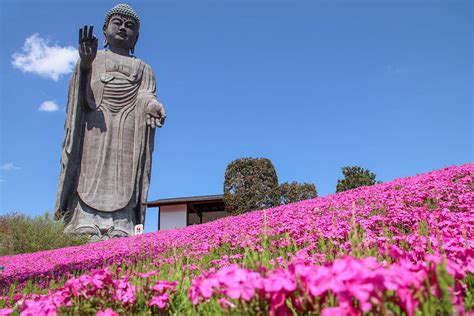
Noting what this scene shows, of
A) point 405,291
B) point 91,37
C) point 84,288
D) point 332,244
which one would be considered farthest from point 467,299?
point 91,37

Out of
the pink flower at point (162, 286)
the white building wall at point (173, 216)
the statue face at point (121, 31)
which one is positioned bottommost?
the pink flower at point (162, 286)

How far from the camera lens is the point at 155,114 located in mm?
19859

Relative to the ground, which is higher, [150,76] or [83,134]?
[150,76]

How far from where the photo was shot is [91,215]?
2016cm

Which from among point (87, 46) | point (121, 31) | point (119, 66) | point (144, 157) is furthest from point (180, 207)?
point (87, 46)

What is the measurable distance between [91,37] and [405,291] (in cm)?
1637

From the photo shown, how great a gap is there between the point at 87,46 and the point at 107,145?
5726mm

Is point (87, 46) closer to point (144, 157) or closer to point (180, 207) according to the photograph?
point (144, 157)

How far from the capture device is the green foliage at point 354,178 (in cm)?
2369

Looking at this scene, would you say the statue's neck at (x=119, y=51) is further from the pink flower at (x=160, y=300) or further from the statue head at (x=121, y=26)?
the pink flower at (x=160, y=300)

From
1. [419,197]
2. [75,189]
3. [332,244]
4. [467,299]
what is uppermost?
[75,189]

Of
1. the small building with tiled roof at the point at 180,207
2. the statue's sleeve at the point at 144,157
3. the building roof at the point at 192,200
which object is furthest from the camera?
the small building with tiled roof at the point at 180,207

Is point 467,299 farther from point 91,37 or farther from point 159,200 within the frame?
point 159,200

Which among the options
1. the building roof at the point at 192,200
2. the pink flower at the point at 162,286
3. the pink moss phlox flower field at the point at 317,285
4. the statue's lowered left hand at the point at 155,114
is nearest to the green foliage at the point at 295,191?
the building roof at the point at 192,200
